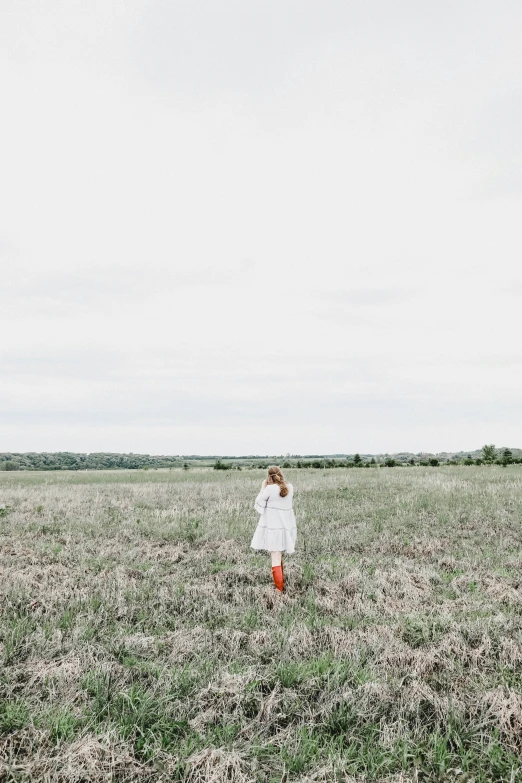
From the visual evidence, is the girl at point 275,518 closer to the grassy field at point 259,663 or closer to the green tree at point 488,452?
the grassy field at point 259,663

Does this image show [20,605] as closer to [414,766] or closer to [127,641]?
[127,641]

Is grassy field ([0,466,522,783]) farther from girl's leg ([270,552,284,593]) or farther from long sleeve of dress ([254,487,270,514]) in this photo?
long sleeve of dress ([254,487,270,514])

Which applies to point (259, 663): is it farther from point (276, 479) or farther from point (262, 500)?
point (276, 479)

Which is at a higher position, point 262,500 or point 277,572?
point 262,500

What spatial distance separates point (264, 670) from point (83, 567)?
596 cm

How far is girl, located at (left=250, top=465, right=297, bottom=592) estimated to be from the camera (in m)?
8.82

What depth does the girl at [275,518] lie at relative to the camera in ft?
28.9

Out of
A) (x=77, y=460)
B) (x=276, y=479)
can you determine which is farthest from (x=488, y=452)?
(x=77, y=460)

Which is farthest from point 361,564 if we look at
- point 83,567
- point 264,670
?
point 83,567

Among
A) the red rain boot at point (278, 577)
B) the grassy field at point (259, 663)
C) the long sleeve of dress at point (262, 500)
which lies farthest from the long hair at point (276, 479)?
the grassy field at point (259, 663)

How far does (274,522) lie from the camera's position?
893cm

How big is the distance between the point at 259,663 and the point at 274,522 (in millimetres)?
3400

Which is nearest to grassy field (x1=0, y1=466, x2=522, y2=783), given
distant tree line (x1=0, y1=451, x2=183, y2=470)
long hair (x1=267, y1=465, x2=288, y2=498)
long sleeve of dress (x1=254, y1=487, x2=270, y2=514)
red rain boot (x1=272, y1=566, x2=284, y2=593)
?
red rain boot (x1=272, y1=566, x2=284, y2=593)

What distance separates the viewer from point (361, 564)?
10.4 m
